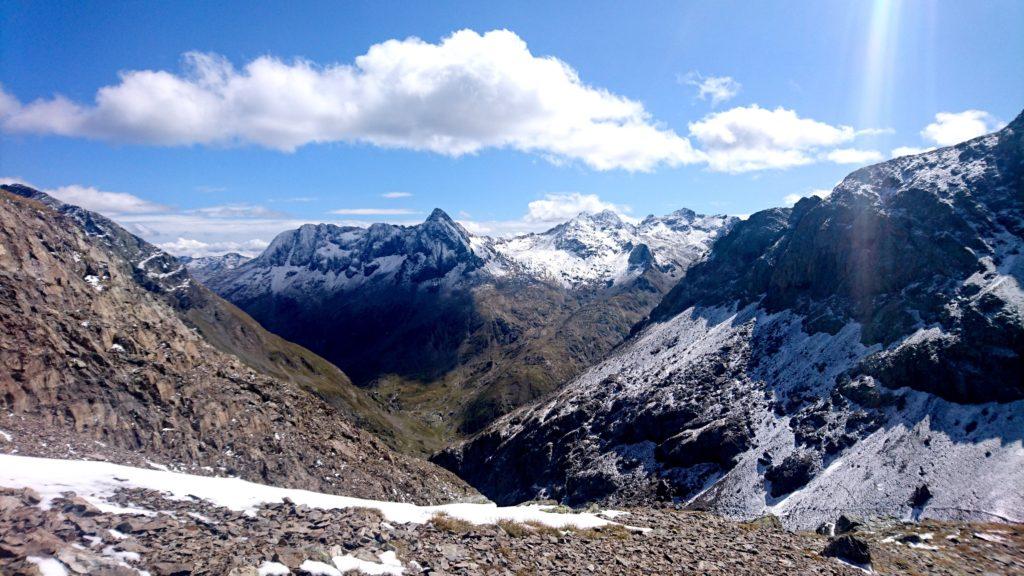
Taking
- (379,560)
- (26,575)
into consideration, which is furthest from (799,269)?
(26,575)

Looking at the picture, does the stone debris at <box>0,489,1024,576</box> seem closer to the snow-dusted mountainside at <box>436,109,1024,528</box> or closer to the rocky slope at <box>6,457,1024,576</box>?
the rocky slope at <box>6,457,1024,576</box>

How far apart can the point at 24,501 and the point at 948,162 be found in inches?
6008

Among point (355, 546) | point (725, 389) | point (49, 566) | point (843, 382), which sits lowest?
point (725, 389)

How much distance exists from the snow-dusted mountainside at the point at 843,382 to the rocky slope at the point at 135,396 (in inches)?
2192

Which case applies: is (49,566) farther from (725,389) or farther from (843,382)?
(725,389)

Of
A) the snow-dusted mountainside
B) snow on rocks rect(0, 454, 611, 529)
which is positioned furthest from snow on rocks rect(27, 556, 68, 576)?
the snow-dusted mountainside

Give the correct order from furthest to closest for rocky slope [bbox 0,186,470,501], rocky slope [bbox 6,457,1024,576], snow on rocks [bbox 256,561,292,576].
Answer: rocky slope [bbox 0,186,470,501] → snow on rocks [bbox 256,561,292,576] → rocky slope [bbox 6,457,1024,576]

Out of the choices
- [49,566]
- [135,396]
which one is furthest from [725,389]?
[49,566]

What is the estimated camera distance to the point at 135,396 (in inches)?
1535

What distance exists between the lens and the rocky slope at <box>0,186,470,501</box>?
33.2 meters

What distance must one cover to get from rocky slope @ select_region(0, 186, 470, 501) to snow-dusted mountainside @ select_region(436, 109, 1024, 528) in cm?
5567

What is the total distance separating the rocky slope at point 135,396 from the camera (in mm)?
33219

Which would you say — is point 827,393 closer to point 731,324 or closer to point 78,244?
point 731,324

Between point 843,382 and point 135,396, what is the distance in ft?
330
